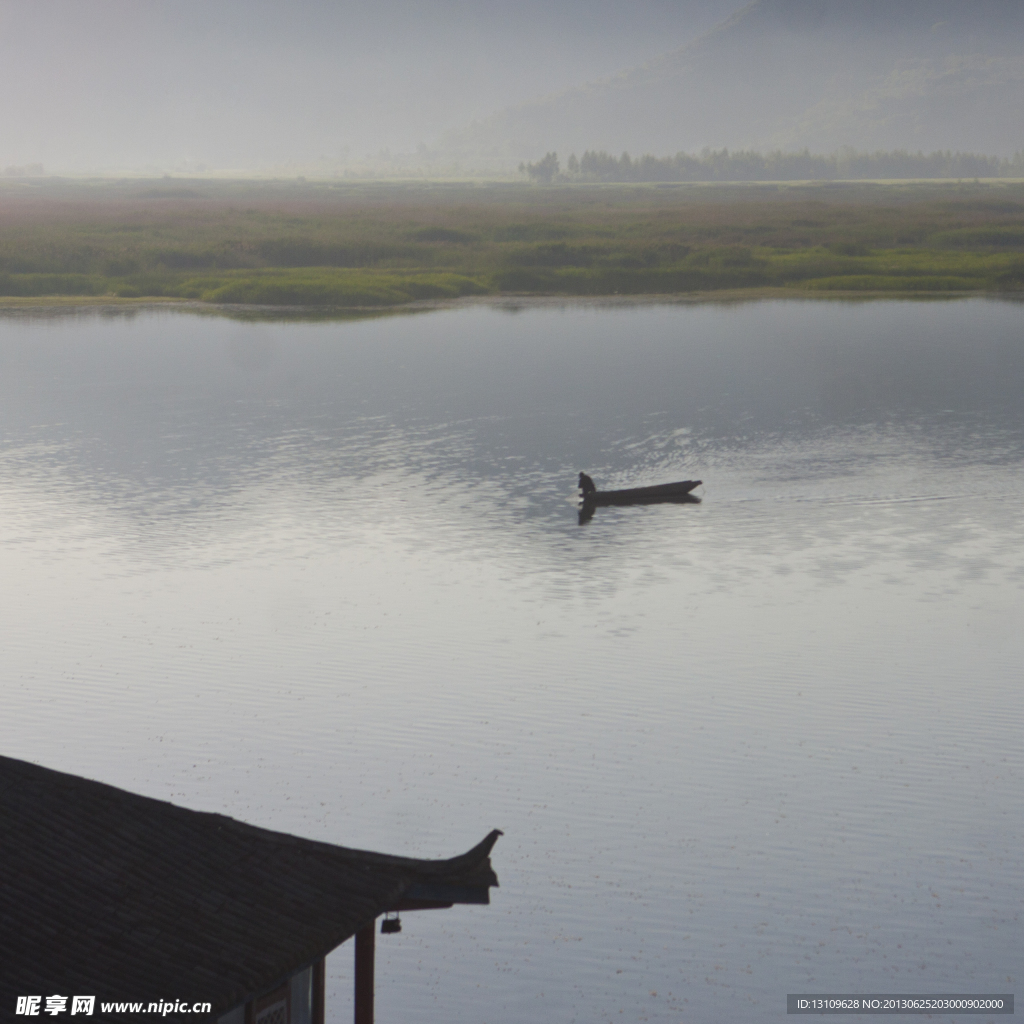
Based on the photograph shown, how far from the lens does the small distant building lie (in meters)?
8.93

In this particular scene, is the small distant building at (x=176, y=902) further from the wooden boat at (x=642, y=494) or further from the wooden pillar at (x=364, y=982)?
the wooden boat at (x=642, y=494)

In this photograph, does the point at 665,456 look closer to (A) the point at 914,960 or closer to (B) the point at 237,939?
(A) the point at 914,960

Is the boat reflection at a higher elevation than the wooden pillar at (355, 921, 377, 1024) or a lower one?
lower

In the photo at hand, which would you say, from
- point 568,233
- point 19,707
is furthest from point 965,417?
point 568,233

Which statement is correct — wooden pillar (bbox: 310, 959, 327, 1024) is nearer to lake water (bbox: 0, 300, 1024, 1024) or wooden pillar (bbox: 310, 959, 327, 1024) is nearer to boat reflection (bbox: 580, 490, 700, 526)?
lake water (bbox: 0, 300, 1024, 1024)

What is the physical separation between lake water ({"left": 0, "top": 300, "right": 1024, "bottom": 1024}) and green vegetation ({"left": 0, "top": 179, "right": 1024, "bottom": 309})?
40.5 m

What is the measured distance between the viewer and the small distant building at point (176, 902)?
29.3 feet

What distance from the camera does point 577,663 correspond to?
88.3ft

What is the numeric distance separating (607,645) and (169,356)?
53324 millimetres

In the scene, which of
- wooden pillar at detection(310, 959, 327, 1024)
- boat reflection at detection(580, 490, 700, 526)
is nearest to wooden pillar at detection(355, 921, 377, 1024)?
wooden pillar at detection(310, 959, 327, 1024)

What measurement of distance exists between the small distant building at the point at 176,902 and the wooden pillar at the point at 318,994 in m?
0.01

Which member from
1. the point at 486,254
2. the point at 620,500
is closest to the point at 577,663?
the point at 620,500

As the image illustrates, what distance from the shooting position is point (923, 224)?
136m

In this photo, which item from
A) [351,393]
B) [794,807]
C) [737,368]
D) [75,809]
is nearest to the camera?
[75,809]
